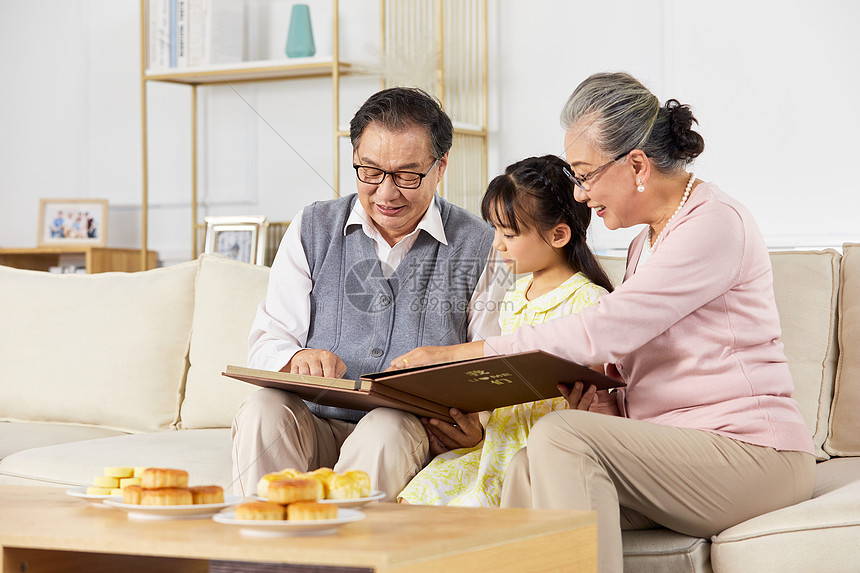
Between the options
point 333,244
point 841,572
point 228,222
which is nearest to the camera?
point 841,572

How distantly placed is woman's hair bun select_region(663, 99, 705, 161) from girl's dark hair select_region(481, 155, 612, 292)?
22cm

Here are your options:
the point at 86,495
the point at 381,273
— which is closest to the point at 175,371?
the point at 381,273

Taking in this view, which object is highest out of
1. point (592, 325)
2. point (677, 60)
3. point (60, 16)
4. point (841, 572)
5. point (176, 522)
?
point (60, 16)

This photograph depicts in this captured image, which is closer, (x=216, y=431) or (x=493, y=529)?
(x=493, y=529)

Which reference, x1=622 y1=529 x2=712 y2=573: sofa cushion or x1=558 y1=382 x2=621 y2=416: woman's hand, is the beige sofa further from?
x1=558 y1=382 x2=621 y2=416: woman's hand

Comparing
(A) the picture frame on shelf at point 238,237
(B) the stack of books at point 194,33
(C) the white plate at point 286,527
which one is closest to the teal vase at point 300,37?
(B) the stack of books at point 194,33

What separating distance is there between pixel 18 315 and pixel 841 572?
6.77ft

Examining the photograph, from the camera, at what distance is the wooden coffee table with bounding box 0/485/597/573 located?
0.97 meters

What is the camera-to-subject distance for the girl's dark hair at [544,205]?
1772 millimetres

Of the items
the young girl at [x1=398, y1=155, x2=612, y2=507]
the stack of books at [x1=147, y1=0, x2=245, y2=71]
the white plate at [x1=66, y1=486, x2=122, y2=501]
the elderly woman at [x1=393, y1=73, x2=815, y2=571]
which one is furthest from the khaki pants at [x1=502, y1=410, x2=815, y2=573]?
the stack of books at [x1=147, y1=0, x2=245, y2=71]

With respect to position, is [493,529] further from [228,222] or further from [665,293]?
[228,222]

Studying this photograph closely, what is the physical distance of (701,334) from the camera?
154 centimetres

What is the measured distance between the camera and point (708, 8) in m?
2.98

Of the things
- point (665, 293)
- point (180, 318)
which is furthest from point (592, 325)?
point (180, 318)
